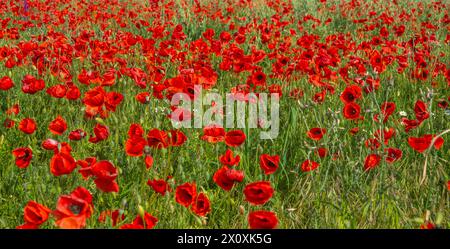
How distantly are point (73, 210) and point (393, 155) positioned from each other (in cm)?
122

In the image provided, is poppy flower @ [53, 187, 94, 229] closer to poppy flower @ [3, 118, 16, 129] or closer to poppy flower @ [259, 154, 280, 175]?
poppy flower @ [259, 154, 280, 175]

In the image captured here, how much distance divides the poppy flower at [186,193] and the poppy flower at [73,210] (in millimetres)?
315

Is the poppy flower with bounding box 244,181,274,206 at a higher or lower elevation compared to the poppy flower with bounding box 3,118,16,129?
lower

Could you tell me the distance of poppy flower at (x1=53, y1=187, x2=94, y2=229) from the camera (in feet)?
3.61

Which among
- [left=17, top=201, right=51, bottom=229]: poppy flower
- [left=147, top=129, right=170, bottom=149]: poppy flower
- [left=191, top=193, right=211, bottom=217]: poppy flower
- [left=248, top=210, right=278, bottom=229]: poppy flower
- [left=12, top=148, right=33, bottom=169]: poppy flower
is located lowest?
[left=191, top=193, right=211, bottom=217]: poppy flower

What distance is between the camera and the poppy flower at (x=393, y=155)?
5.99ft

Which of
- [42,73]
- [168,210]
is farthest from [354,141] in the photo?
[42,73]

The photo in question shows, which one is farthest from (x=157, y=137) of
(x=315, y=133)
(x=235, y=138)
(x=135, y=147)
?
(x=315, y=133)

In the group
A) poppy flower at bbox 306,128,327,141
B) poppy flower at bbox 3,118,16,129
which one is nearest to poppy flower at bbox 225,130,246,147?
poppy flower at bbox 306,128,327,141

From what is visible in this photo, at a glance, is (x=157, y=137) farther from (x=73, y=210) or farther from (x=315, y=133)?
(x=315, y=133)

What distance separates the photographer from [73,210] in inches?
45.6

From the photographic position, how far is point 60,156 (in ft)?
4.60

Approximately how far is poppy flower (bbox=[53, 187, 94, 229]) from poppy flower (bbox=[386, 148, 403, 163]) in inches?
46.4

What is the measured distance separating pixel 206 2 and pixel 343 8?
2.44 m
